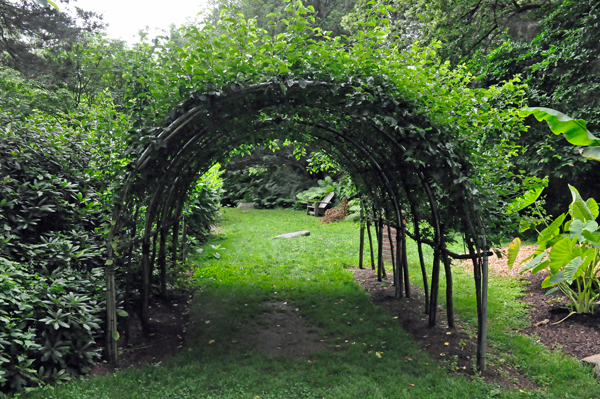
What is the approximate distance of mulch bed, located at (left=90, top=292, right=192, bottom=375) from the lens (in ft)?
13.9

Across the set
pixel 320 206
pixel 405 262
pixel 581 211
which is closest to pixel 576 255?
pixel 581 211

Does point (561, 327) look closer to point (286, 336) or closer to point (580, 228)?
point (580, 228)

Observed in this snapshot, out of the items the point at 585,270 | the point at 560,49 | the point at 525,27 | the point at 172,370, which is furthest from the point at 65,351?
the point at 525,27

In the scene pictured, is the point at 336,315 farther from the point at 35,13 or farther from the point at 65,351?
the point at 35,13

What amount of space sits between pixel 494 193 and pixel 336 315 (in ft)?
9.18

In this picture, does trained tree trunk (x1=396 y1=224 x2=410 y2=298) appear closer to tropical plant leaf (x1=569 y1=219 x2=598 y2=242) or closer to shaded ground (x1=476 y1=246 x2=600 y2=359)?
shaded ground (x1=476 y1=246 x2=600 y2=359)

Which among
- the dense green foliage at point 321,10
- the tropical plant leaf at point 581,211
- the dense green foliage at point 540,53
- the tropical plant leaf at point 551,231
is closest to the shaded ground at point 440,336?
the tropical plant leaf at point 551,231

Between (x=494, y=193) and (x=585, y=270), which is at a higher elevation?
(x=494, y=193)

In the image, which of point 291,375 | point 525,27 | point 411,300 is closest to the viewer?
point 291,375

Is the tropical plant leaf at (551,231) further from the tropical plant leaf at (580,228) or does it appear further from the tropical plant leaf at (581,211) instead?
the tropical plant leaf at (580,228)

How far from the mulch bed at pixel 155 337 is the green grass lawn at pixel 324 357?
150mm

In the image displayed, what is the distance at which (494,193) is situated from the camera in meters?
4.24

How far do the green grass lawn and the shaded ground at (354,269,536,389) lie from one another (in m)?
0.13

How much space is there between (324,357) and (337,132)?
2.96 meters
